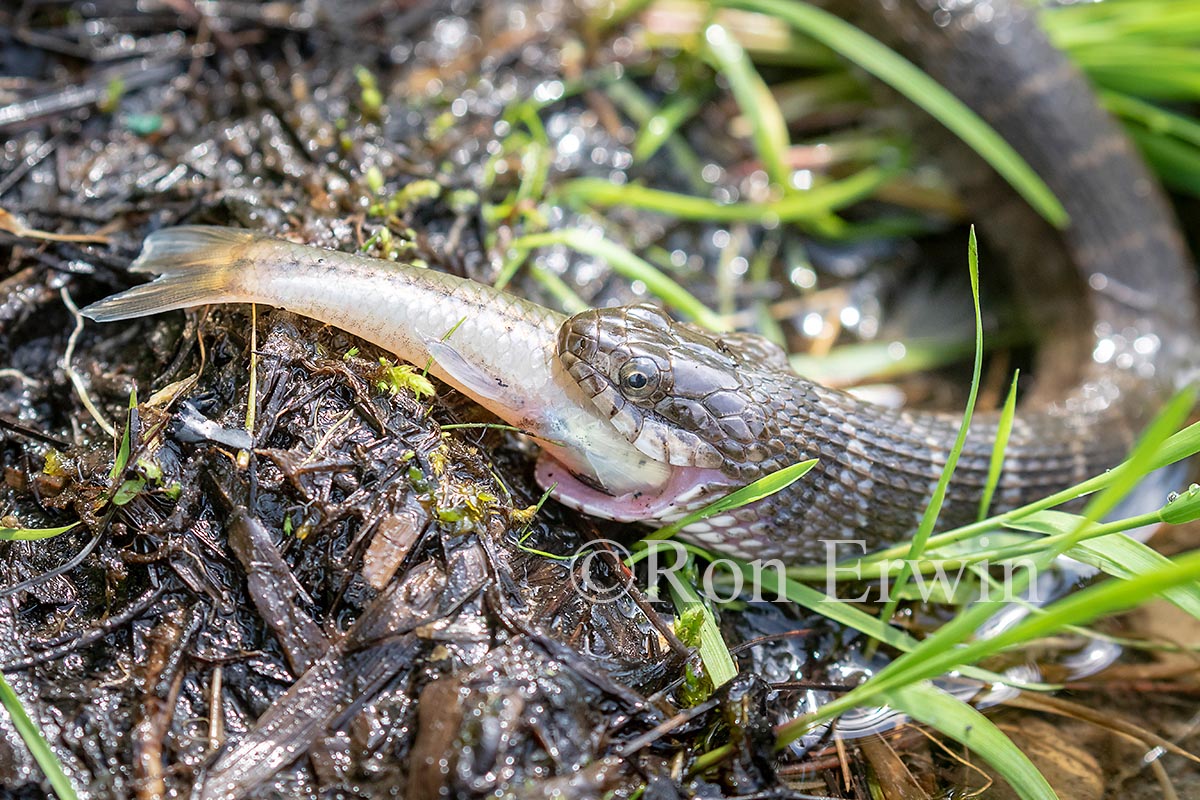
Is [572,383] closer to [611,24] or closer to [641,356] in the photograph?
[641,356]

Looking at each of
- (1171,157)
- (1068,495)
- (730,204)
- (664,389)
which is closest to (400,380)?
(664,389)

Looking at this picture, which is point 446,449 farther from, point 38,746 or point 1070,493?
point 1070,493

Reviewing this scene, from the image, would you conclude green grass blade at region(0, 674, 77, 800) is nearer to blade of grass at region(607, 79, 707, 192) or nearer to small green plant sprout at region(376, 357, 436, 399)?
small green plant sprout at region(376, 357, 436, 399)

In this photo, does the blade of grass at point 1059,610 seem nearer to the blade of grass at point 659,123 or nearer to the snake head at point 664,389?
the snake head at point 664,389

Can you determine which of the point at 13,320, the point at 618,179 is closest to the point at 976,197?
the point at 618,179

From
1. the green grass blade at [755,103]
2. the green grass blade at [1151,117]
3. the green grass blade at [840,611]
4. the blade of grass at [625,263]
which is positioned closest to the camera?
the green grass blade at [840,611]

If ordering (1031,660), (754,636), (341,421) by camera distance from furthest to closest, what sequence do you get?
1. (1031,660)
2. (754,636)
3. (341,421)

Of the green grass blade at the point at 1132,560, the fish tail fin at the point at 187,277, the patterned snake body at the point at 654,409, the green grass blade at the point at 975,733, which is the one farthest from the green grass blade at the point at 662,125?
the green grass blade at the point at 975,733
